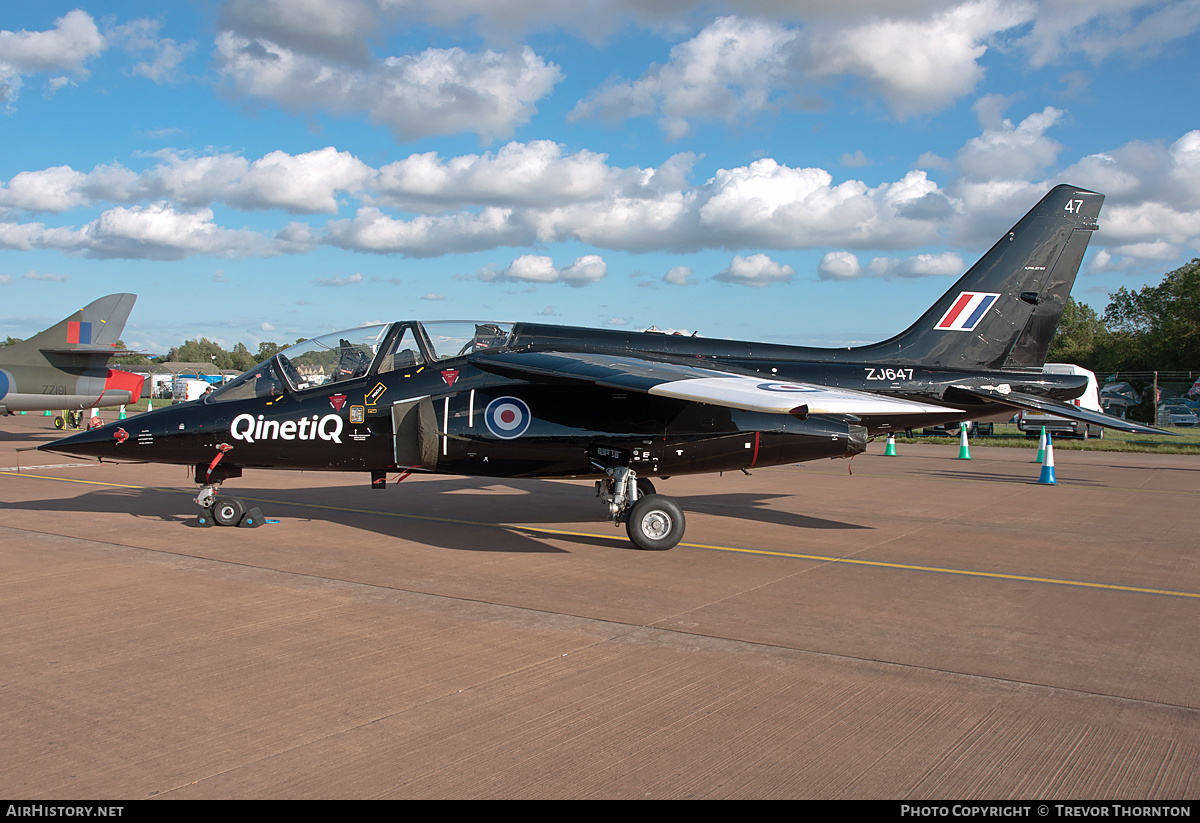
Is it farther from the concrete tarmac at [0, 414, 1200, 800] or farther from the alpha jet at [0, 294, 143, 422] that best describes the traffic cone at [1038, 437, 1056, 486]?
the alpha jet at [0, 294, 143, 422]

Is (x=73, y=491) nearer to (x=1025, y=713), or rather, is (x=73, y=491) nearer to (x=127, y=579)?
(x=127, y=579)

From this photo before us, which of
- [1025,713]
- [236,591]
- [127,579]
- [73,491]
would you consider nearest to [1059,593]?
[1025,713]

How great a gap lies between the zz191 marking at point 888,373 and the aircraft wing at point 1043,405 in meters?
0.63

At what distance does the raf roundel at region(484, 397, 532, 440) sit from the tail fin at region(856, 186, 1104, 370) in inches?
213

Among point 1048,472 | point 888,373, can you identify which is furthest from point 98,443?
point 1048,472

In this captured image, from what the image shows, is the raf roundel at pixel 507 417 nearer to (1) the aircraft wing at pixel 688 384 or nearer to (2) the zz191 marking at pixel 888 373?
(1) the aircraft wing at pixel 688 384

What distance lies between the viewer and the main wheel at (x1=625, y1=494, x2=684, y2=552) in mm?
9125

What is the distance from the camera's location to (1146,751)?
3955 mm

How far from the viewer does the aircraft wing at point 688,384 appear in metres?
7.23

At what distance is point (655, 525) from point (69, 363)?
2311 centimetres

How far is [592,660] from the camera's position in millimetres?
5309

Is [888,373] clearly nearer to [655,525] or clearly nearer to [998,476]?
[655,525]

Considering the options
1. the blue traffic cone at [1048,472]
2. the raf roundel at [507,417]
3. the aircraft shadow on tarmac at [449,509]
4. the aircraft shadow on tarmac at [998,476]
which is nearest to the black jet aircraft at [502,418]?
the raf roundel at [507,417]

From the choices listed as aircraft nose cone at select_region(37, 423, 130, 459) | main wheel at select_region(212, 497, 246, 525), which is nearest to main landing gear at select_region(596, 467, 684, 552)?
main wheel at select_region(212, 497, 246, 525)
